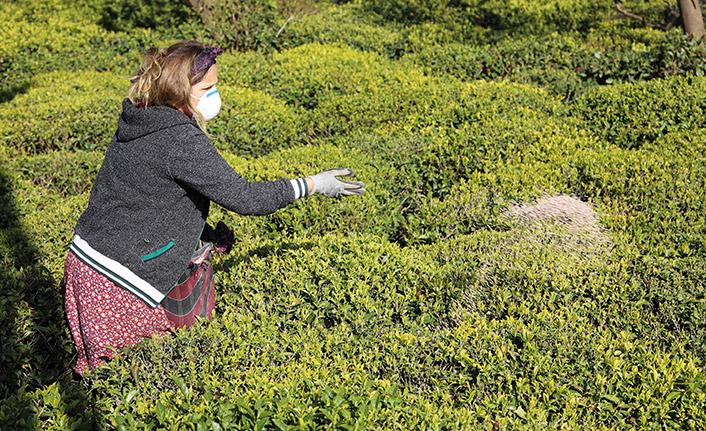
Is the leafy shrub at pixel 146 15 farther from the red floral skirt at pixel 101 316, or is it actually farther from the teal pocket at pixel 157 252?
the teal pocket at pixel 157 252

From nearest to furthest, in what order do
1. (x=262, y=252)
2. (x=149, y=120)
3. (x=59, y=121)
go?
1. (x=149, y=120)
2. (x=262, y=252)
3. (x=59, y=121)

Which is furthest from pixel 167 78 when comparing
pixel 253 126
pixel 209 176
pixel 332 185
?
pixel 253 126

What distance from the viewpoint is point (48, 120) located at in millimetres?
6379

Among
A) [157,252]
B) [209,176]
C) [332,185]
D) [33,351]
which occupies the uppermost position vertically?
[209,176]

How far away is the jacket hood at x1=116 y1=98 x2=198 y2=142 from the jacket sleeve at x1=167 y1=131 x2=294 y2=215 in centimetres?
9

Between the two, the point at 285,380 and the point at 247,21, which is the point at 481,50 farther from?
the point at 285,380

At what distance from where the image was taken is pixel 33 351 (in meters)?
3.23

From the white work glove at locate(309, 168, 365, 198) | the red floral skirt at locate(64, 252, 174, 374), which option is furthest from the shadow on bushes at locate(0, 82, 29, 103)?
the white work glove at locate(309, 168, 365, 198)

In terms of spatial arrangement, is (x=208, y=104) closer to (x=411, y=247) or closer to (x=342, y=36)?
(x=411, y=247)

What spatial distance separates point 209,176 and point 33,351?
1740 mm

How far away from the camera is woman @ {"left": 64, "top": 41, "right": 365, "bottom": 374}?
8.03 feet

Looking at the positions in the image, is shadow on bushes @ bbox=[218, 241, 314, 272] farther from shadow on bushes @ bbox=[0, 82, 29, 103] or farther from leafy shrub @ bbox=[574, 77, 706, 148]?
shadow on bushes @ bbox=[0, 82, 29, 103]


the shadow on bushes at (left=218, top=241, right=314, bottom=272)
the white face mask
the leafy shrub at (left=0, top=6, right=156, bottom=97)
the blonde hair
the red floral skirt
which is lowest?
the leafy shrub at (left=0, top=6, right=156, bottom=97)

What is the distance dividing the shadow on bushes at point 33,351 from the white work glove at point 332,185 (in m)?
1.48
